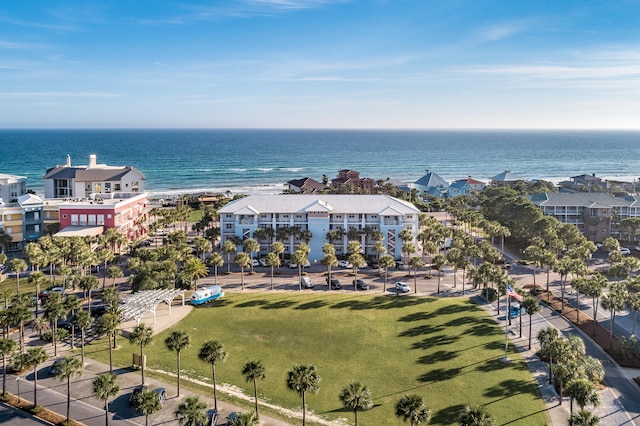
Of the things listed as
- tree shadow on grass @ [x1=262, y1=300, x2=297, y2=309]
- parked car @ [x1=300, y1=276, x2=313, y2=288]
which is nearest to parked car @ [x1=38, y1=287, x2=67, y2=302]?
tree shadow on grass @ [x1=262, y1=300, x2=297, y2=309]

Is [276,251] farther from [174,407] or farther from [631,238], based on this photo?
[631,238]

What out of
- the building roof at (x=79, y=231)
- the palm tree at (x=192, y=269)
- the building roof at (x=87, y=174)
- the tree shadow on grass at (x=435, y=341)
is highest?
the building roof at (x=87, y=174)

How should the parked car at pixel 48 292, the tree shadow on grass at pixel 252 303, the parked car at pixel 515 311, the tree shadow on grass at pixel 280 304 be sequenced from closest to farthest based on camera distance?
the parked car at pixel 515 311
the parked car at pixel 48 292
the tree shadow on grass at pixel 280 304
the tree shadow on grass at pixel 252 303

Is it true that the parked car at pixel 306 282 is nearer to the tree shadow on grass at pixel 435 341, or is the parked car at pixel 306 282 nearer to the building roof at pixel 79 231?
the tree shadow on grass at pixel 435 341

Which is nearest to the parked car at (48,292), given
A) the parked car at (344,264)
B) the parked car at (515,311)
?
the parked car at (344,264)

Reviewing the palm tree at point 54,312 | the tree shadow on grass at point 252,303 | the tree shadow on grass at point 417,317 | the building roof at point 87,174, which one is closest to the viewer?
the palm tree at point 54,312

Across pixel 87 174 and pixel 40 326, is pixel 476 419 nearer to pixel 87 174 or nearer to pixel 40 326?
pixel 40 326

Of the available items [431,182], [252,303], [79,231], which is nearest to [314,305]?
[252,303]
